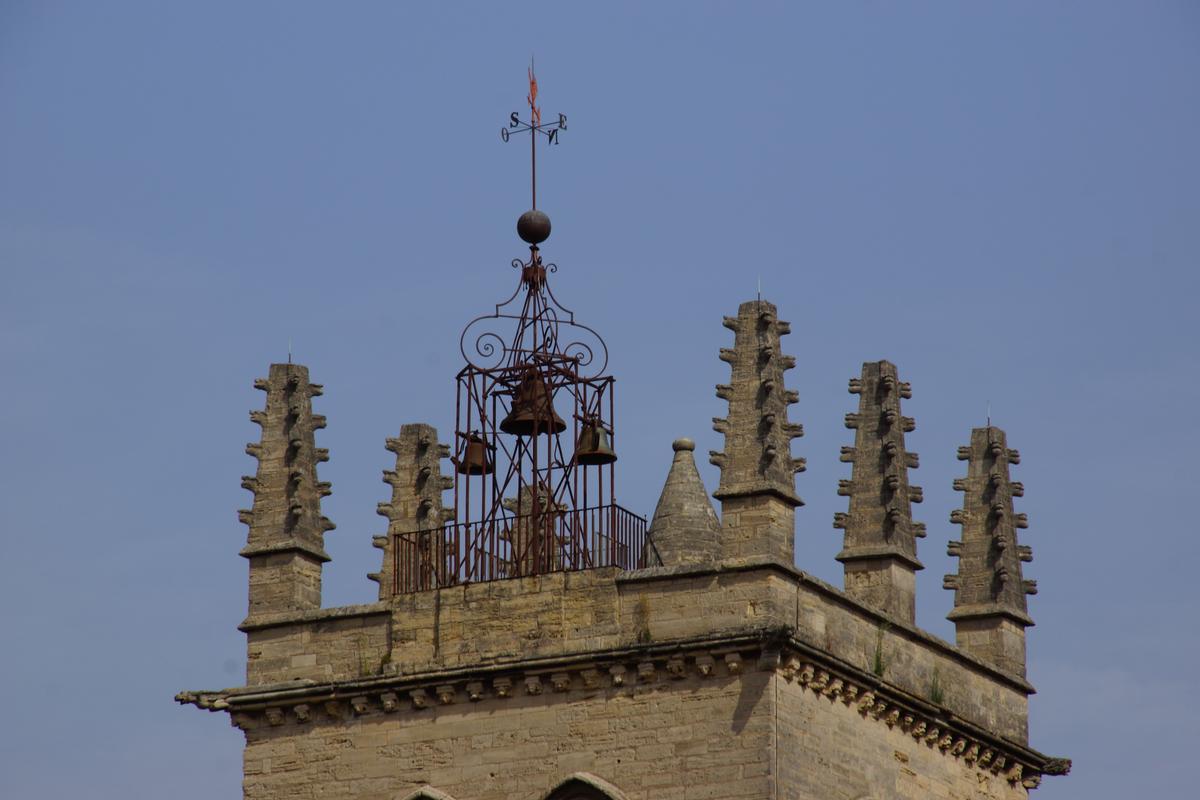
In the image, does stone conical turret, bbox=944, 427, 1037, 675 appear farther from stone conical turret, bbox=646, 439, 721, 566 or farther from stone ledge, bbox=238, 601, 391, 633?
stone ledge, bbox=238, 601, 391, 633

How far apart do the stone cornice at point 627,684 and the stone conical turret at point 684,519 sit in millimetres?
3338

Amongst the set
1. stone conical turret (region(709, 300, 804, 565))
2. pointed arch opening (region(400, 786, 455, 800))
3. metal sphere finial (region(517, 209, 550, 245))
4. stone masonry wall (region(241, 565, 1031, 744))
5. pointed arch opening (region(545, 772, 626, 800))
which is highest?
metal sphere finial (region(517, 209, 550, 245))

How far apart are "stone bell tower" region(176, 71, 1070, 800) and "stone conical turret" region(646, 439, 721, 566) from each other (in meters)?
0.04

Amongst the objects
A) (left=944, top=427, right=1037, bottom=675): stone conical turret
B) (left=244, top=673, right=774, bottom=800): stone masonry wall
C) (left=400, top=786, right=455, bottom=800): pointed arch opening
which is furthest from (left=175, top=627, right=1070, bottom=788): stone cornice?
(left=944, top=427, right=1037, bottom=675): stone conical turret

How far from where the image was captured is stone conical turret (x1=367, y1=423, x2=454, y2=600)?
182 feet

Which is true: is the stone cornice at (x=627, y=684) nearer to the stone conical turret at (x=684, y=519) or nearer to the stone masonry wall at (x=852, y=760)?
the stone masonry wall at (x=852, y=760)

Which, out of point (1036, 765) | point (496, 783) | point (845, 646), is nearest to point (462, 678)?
point (496, 783)

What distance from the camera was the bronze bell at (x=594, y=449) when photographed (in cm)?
5512

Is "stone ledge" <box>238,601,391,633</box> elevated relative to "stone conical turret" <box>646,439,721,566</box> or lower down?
lower down

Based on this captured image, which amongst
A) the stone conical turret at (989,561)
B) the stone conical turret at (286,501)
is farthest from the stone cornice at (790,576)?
the stone conical turret at (286,501)

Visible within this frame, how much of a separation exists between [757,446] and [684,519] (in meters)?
3.91

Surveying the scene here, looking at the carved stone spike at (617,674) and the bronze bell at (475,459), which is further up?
the bronze bell at (475,459)

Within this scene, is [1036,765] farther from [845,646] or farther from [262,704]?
[262,704]

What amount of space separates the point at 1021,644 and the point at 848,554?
455 centimetres
